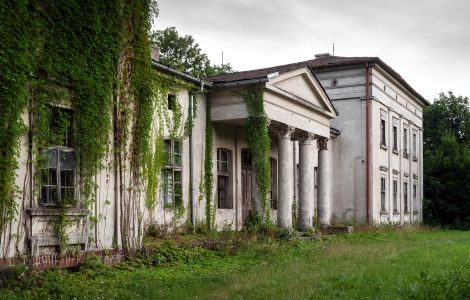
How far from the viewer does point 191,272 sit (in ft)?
41.8

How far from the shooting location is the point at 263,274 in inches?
482

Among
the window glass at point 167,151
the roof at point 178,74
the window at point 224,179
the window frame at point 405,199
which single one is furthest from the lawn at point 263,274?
the window frame at point 405,199

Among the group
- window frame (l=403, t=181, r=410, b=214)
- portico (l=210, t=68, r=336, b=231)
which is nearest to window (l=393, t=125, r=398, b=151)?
window frame (l=403, t=181, r=410, b=214)

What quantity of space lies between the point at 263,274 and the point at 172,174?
6668mm

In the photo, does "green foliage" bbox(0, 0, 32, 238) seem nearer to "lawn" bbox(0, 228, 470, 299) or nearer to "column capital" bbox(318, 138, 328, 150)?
"lawn" bbox(0, 228, 470, 299)

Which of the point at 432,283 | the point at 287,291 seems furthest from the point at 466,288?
the point at 287,291

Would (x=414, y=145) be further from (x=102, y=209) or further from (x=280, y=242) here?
(x=102, y=209)

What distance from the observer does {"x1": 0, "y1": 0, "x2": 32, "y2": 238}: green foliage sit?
11.0 meters

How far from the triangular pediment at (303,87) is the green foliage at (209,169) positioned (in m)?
2.36

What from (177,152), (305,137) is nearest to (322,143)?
(305,137)

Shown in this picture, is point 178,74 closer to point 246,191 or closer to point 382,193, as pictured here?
point 246,191

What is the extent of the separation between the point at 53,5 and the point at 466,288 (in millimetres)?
9216

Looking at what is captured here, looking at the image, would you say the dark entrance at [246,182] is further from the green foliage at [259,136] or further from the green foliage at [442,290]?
the green foliage at [442,290]

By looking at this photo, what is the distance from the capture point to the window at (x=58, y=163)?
40.0 ft
